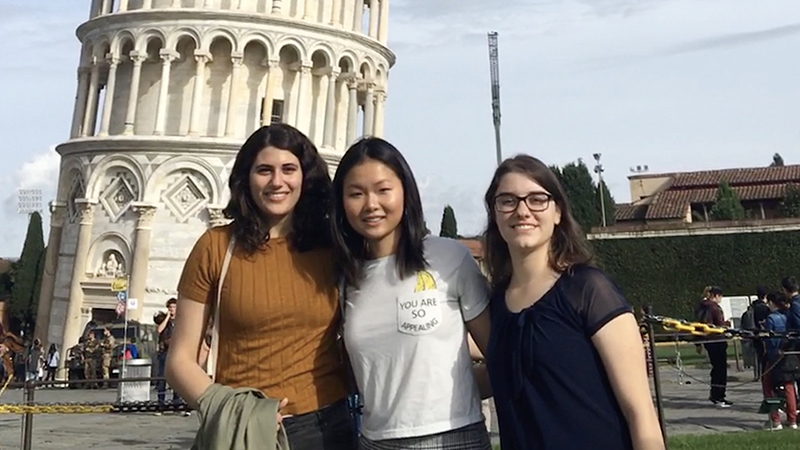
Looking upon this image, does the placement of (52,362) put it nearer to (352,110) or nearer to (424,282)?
(352,110)

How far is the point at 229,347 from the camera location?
3.10m

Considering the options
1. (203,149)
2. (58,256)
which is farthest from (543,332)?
(58,256)

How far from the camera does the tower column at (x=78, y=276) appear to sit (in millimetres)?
31469

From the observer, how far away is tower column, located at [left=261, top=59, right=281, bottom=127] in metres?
33.0

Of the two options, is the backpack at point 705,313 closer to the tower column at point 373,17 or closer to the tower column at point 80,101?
the tower column at point 373,17

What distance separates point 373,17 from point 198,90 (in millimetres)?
10047

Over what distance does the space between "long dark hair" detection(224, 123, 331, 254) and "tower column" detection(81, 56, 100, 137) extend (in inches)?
1348

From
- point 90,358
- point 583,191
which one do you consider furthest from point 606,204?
point 90,358

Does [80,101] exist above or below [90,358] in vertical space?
above

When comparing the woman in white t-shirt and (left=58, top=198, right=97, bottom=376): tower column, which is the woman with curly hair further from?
(left=58, top=198, right=97, bottom=376): tower column

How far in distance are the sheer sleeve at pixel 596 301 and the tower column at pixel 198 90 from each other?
30775mm

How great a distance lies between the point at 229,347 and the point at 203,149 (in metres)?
29.8

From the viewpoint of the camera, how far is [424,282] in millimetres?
3035

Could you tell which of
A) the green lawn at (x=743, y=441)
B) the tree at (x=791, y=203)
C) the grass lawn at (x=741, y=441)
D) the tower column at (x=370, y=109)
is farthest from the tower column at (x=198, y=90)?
the tree at (x=791, y=203)
